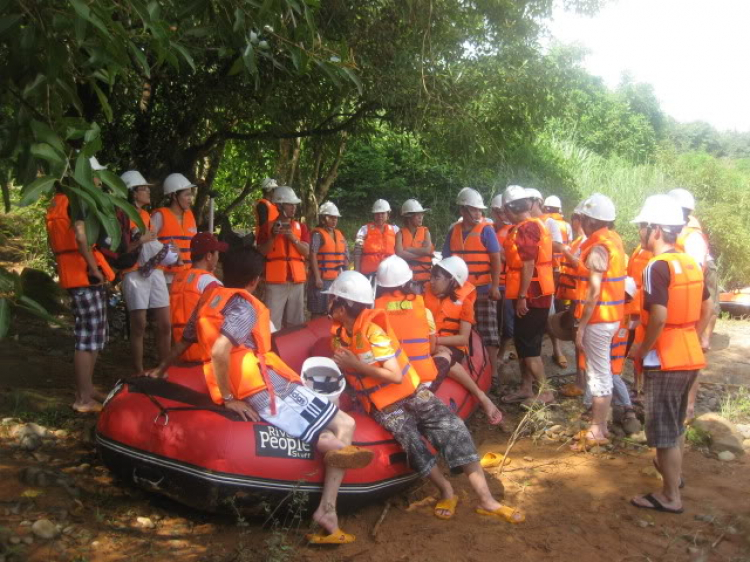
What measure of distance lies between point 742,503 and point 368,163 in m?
15.8

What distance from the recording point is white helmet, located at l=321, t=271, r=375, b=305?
14.0ft

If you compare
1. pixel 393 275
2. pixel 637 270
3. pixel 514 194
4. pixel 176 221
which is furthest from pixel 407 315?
pixel 176 221

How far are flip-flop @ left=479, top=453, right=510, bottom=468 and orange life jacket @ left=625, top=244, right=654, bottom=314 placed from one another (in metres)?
1.99

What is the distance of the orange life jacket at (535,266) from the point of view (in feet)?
20.6

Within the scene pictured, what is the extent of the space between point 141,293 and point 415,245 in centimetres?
368

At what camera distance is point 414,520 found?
4301mm

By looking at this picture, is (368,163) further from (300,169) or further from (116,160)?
(116,160)

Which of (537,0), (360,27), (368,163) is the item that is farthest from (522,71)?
(368,163)

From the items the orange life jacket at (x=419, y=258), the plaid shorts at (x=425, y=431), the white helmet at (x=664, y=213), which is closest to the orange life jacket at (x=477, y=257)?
the orange life jacket at (x=419, y=258)

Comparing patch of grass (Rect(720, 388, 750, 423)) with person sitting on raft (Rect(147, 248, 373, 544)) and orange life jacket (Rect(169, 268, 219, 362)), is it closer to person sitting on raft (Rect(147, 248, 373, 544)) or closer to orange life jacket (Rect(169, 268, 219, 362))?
person sitting on raft (Rect(147, 248, 373, 544))

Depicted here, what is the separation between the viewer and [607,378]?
546cm

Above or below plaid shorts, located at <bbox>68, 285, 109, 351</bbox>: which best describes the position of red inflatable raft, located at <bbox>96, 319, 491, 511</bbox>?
below

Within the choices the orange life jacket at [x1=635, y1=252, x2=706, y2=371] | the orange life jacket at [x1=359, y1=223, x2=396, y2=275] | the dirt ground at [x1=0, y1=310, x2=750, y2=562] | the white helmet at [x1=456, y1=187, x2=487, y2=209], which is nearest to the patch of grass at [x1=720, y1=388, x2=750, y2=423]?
the dirt ground at [x1=0, y1=310, x2=750, y2=562]

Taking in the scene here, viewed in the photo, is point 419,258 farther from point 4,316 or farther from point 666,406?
point 4,316
